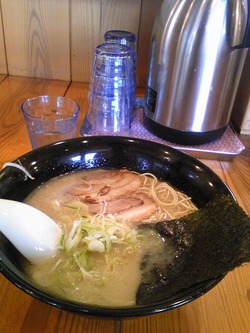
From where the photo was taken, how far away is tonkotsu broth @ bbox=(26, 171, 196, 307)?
0.58 metres

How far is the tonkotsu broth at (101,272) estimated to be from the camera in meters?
0.58

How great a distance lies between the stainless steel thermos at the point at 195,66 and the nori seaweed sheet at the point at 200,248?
0.46m

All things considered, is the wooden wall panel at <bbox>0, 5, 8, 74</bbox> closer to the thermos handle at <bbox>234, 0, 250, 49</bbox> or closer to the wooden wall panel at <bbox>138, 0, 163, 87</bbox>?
the wooden wall panel at <bbox>138, 0, 163, 87</bbox>

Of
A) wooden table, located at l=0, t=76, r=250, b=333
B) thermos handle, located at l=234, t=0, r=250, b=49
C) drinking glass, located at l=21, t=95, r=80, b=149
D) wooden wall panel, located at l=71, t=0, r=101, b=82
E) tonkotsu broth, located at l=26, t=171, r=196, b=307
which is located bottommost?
wooden table, located at l=0, t=76, r=250, b=333

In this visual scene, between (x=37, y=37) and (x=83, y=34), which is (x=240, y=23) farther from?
(x=37, y=37)

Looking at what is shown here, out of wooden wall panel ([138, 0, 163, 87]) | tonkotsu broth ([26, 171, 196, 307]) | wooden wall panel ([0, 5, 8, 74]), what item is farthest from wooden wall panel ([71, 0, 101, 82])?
tonkotsu broth ([26, 171, 196, 307])

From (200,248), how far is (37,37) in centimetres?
131

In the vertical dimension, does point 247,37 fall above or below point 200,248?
above

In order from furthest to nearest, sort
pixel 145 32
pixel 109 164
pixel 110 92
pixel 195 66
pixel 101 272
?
1. pixel 145 32
2. pixel 110 92
3. pixel 195 66
4. pixel 109 164
5. pixel 101 272

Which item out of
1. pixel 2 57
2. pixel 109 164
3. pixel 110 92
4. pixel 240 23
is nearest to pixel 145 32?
pixel 110 92

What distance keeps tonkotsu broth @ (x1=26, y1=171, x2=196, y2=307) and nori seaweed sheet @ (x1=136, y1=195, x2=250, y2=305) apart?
0.07ft

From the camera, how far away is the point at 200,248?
2.13 ft

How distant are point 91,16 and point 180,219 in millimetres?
1117

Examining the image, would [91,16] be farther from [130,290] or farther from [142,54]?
[130,290]
